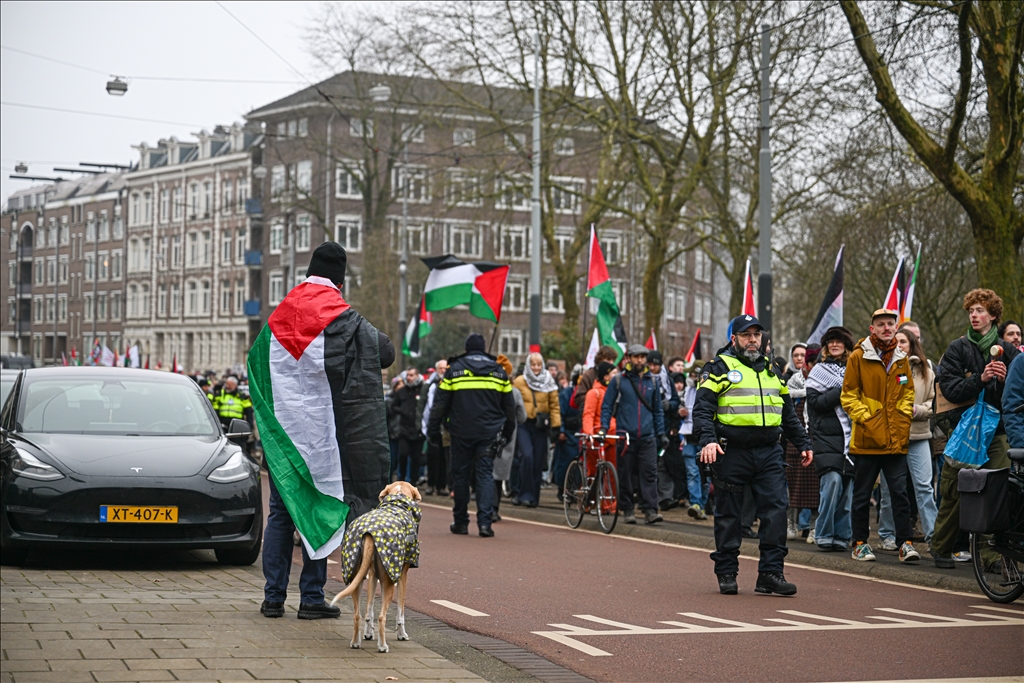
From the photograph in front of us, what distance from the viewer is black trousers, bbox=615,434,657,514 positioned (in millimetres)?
15266

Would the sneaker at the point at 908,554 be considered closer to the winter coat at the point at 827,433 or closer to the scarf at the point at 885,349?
the winter coat at the point at 827,433

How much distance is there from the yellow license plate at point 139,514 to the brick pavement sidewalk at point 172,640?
562 mm

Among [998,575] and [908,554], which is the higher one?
[998,575]

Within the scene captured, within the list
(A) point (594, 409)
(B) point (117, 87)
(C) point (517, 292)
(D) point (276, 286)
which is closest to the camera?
(A) point (594, 409)

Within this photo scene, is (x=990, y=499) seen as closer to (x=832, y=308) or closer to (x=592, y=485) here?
(x=592, y=485)

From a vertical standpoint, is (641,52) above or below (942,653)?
above

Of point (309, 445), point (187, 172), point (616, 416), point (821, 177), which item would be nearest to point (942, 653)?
point (309, 445)

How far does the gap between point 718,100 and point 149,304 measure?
73.3 meters

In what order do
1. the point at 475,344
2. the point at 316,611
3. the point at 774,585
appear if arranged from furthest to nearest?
the point at 475,344 → the point at 774,585 → the point at 316,611

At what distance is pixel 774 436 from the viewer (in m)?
9.75

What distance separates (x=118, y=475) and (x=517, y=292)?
63.8 meters

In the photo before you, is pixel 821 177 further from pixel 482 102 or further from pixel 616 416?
pixel 616 416

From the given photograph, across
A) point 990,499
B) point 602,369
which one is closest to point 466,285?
point 602,369

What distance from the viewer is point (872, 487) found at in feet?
37.4
